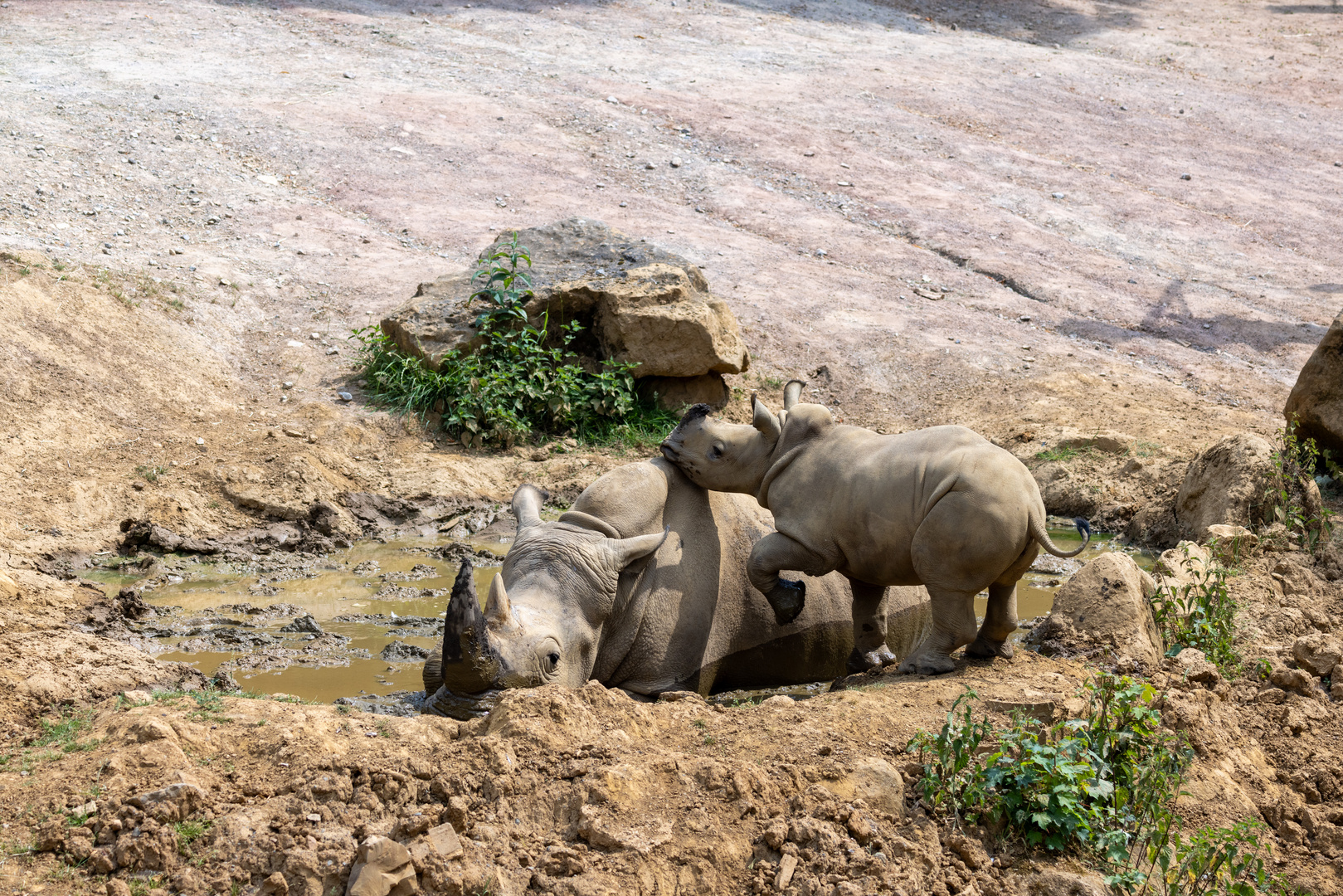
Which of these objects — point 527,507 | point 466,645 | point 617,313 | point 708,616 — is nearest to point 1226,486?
point 708,616

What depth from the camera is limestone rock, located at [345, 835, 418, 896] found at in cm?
350

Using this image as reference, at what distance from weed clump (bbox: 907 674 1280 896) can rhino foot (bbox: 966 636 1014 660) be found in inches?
49.3

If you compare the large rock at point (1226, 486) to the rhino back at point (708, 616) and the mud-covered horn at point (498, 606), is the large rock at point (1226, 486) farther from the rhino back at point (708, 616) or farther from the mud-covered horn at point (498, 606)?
the mud-covered horn at point (498, 606)

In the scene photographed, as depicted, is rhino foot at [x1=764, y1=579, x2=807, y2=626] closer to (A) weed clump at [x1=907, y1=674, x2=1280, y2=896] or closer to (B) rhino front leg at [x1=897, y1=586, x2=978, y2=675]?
(B) rhino front leg at [x1=897, y1=586, x2=978, y2=675]

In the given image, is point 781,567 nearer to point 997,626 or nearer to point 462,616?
point 997,626

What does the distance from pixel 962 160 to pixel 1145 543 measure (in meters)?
10.7

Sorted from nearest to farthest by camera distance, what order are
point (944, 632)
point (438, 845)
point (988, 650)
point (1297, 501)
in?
1. point (438, 845)
2. point (944, 632)
3. point (988, 650)
4. point (1297, 501)

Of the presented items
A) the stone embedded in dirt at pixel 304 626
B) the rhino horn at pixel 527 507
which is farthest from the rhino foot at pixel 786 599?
the stone embedded in dirt at pixel 304 626

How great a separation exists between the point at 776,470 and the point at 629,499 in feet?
2.40

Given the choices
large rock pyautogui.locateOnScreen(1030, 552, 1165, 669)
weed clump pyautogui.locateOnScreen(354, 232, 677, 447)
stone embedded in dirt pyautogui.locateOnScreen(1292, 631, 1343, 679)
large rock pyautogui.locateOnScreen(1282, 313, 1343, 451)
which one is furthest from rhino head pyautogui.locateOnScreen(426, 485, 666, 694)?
large rock pyautogui.locateOnScreen(1282, 313, 1343, 451)

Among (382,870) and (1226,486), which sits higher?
(382,870)

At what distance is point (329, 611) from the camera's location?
23.4 feet

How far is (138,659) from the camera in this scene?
5691mm

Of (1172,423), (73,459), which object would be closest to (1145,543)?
(1172,423)
